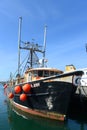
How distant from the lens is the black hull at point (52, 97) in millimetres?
14359

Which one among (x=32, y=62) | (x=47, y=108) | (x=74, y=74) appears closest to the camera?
(x=74, y=74)

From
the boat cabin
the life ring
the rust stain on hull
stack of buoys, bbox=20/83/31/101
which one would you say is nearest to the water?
the rust stain on hull

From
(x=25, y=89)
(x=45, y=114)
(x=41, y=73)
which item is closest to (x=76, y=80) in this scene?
(x=45, y=114)

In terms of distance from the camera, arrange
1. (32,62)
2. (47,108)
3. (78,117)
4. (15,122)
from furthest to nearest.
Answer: (32,62) < (78,117) < (15,122) < (47,108)

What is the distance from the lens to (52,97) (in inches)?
583

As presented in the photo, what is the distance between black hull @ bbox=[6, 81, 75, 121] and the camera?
1436cm

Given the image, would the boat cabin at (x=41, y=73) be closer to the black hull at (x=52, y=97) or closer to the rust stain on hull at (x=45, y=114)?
the black hull at (x=52, y=97)

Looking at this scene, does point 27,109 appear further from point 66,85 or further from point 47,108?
point 66,85

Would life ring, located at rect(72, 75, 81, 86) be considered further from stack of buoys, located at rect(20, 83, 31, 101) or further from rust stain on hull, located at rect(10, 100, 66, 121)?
stack of buoys, located at rect(20, 83, 31, 101)

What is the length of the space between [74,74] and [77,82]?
66 cm

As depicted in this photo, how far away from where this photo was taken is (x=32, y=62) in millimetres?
24328

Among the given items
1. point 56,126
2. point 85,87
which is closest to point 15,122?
point 56,126

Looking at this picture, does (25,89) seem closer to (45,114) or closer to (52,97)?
(52,97)

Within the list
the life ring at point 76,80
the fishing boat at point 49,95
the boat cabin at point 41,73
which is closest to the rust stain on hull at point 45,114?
the fishing boat at point 49,95
